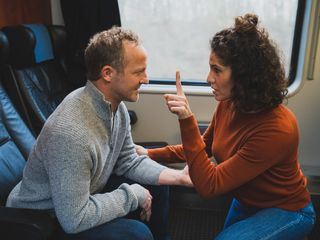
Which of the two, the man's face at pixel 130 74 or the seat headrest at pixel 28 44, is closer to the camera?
the man's face at pixel 130 74

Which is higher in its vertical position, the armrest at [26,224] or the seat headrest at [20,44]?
the seat headrest at [20,44]

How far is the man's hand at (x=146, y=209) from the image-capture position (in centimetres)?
125

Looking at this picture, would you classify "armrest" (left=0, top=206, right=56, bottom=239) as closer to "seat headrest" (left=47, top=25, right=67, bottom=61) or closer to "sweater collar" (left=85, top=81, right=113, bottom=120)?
"sweater collar" (left=85, top=81, right=113, bottom=120)

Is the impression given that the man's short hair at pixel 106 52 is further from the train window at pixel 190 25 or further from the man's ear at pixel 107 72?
the train window at pixel 190 25

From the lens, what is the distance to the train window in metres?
2.21

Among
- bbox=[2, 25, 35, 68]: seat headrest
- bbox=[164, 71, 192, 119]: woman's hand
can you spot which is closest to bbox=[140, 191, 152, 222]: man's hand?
bbox=[164, 71, 192, 119]: woman's hand

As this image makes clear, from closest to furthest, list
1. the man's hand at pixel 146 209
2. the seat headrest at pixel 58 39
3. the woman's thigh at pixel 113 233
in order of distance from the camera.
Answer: the woman's thigh at pixel 113 233 → the man's hand at pixel 146 209 → the seat headrest at pixel 58 39

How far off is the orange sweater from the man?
0.83 ft

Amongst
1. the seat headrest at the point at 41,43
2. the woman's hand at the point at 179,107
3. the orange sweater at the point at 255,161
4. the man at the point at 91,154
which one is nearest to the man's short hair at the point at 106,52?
the man at the point at 91,154

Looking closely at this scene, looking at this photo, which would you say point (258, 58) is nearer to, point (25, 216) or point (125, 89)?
point (125, 89)

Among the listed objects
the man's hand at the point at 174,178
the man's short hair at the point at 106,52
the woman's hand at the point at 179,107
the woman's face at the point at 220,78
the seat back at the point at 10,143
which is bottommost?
the man's hand at the point at 174,178

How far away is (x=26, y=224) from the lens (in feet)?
3.22

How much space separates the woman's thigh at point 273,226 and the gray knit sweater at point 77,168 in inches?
14.3

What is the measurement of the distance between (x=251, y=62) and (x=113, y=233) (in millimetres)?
718
